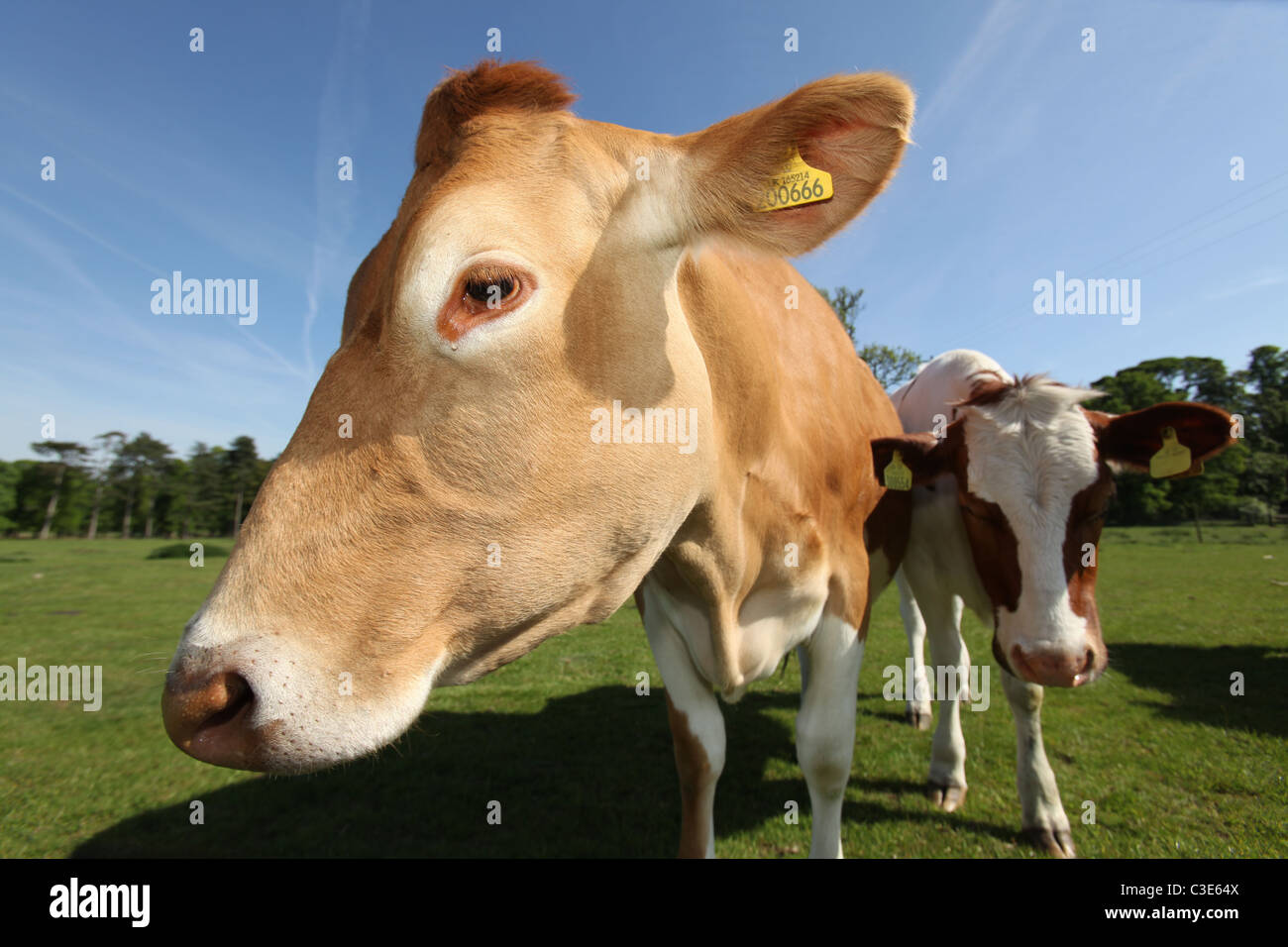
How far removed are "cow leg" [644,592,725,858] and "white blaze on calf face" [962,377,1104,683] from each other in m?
1.54

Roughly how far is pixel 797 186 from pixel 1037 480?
7.27ft

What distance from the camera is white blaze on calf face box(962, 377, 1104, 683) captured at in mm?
2850

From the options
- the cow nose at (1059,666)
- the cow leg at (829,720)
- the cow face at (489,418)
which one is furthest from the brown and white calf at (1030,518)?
the cow face at (489,418)

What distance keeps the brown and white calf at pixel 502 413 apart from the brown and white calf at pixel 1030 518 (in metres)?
1.78

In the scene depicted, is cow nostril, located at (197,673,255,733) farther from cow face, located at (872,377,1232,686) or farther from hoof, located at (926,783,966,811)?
hoof, located at (926,783,966,811)

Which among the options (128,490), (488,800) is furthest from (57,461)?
(488,800)

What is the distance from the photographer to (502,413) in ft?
4.76

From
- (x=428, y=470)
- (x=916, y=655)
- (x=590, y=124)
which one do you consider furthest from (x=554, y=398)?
(x=916, y=655)

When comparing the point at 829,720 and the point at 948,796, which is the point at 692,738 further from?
the point at 948,796

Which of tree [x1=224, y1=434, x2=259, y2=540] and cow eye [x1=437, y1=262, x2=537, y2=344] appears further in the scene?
tree [x1=224, y1=434, x2=259, y2=540]

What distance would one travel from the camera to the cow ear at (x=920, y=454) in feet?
11.2

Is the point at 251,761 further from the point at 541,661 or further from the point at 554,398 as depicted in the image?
the point at 541,661

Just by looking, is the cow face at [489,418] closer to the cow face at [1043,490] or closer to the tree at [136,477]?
the cow face at [1043,490]

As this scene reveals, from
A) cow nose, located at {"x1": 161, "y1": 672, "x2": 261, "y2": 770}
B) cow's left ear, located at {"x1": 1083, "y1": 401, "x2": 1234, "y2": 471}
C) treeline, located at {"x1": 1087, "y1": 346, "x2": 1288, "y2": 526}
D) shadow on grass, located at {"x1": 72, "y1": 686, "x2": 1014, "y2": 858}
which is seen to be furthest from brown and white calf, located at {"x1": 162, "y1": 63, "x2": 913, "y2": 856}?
treeline, located at {"x1": 1087, "y1": 346, "x2": 1288, "y2": 526}
